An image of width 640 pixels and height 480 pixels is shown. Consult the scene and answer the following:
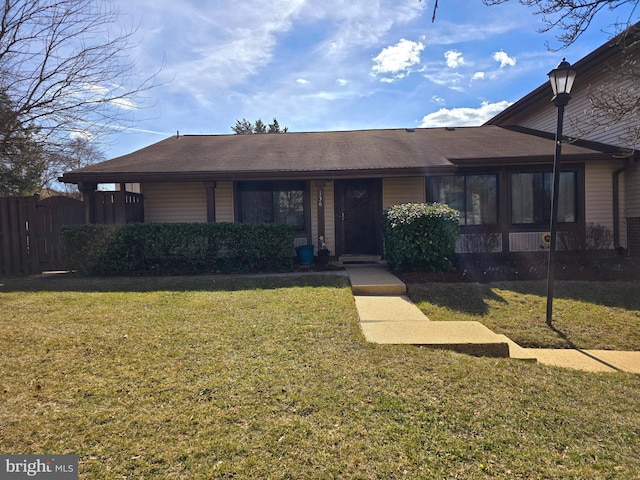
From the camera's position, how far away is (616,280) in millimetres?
7383

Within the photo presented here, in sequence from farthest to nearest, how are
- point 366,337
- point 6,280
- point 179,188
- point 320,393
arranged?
point 179,188, point 6,280, point 366,337, point 320,393

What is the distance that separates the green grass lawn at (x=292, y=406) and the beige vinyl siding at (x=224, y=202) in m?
6.14

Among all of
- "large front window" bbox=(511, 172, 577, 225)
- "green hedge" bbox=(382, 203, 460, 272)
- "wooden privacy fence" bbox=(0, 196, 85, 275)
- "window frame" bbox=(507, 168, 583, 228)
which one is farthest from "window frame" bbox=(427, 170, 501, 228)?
"wooden privacy fence" bbox=(0, 196, 85, 275)

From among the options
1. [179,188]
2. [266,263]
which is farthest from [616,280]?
[179,188]

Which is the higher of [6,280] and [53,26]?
[53,26]

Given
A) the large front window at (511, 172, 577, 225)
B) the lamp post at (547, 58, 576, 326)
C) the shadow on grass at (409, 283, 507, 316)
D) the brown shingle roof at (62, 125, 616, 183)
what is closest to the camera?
the lamp post at (547, 58, 576, 326)

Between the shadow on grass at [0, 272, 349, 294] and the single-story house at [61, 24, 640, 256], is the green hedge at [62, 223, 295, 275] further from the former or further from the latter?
the single-story house at [61, 24, 640, 256]

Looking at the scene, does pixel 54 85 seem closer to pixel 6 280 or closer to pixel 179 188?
pixel 179 188

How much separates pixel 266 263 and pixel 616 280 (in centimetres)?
757

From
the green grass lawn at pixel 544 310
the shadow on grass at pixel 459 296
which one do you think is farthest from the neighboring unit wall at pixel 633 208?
the shadow on grass at pixel 459 296

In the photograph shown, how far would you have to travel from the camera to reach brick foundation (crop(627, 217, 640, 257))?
9.81 metres

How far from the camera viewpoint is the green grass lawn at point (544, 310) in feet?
15.0

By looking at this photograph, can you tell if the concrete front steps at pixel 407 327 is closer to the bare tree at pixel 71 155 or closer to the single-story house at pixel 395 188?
the single-story house at pixel 395 188

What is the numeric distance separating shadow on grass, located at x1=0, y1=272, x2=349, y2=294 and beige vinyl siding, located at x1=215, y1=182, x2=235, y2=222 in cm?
288
